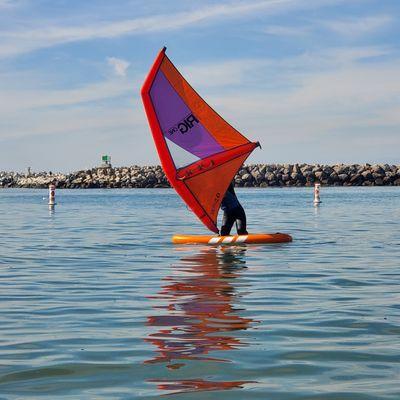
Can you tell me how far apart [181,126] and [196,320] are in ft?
44.1

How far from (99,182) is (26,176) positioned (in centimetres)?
3828

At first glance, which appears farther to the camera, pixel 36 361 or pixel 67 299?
pixel 67 299

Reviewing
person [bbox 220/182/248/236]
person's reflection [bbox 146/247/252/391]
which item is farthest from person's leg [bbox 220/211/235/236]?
person's reflection [bbox 146/247/252/391]

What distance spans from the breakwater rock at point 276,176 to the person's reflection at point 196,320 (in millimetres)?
106169

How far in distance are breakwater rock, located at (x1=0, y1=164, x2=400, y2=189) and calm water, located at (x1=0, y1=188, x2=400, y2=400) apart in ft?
334

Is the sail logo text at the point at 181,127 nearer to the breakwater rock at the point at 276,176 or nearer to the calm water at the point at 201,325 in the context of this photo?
the calm water at the point at 201,325

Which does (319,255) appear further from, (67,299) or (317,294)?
(67,299)

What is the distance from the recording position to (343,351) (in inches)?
342

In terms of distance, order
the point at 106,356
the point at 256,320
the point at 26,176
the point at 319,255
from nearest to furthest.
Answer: the point at 106,356 < the point at 256,320 < the point at 319,255 < the point at 26,176

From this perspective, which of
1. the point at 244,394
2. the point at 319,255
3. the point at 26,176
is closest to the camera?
the point at 244,394

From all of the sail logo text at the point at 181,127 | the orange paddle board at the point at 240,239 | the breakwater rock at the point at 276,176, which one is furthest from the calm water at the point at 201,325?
the breakwater rock at the point at 276,176

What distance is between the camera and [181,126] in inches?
926

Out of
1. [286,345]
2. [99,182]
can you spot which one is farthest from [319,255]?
[99,182]

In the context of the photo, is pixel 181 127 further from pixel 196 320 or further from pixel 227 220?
pixel 196 320
